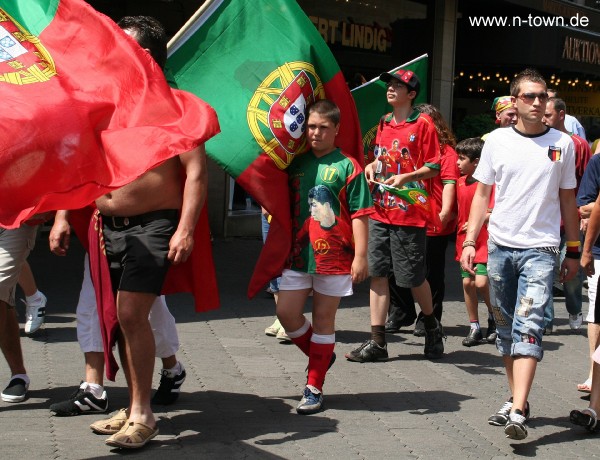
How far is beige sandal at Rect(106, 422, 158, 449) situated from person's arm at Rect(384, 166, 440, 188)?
3174mm

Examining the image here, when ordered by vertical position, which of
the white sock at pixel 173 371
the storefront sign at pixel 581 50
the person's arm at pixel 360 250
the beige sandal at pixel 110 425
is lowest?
the beige sandal at pixel 110 425

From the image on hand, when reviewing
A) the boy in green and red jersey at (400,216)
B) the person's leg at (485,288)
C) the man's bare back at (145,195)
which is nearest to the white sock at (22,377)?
the man's bare back at (145,195)

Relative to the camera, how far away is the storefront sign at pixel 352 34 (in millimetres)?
17094

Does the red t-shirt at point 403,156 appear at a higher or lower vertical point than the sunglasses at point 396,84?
lower

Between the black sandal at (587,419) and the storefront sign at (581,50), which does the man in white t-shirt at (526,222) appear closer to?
the black sandal at (587,419)

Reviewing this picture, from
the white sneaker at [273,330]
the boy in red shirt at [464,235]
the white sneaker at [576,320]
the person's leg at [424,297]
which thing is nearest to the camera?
the person's leg at [424,297]

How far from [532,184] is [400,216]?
2177mm

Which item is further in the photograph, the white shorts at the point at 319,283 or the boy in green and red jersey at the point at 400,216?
the boy in green and red jersey at the point at 400,216

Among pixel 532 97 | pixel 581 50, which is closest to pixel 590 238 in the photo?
pixel 532 97

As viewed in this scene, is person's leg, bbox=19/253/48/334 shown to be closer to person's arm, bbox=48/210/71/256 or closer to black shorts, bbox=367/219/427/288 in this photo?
person's arm, bbox=48/210/71/256

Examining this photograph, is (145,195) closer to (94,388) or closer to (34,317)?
(94,388)

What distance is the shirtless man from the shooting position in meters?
5.79

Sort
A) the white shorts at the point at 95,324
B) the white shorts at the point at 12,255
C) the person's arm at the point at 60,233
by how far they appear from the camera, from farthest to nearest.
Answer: the white shorts at the point at 12,255 < the white shorts at the point at 95,324 < the person's arm at the point at 60,233

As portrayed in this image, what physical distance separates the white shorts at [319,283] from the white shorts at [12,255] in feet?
4.97
